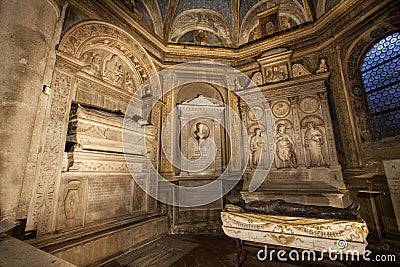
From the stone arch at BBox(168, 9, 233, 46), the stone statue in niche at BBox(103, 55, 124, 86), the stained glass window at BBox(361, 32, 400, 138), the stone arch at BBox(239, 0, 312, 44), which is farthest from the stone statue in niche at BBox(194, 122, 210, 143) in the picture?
the stained glass window at BBox(361, 32, 400, 138)

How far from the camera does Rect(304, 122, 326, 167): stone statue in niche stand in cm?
524

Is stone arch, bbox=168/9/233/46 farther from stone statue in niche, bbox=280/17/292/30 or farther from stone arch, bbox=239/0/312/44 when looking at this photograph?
stone statue in niche, bbox=280/17/292/30

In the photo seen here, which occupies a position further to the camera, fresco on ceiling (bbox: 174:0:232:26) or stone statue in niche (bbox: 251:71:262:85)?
fresco on ceiling (bbox: 174:0:232:26)

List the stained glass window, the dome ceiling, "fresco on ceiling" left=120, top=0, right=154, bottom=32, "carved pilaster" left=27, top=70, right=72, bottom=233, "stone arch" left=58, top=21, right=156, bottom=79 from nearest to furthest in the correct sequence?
"carved pilaster" left=27, top=70, right=72, bottom=233
"stone arch" left=58, top=21, right=156, bottom=79
the stained glass window
"fresco on ceiling" left=120, top=0, right=154, bottom=32
the dome ceiling

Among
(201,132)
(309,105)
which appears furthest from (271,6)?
(201,132)

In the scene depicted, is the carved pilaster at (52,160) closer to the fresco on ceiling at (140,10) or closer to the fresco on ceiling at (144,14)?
the fresco on ceiling at (140,10)

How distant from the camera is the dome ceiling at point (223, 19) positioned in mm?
6387

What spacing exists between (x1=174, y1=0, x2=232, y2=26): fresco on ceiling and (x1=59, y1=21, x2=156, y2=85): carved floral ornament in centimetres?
283

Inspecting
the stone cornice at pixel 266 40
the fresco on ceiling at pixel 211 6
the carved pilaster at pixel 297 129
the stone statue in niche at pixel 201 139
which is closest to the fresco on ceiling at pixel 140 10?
the stone cornice at pixel 266 40

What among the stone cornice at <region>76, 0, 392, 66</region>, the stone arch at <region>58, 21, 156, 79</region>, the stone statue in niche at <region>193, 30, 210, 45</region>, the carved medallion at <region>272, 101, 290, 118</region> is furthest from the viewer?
the stone statue in niche at <region>193, 30, 210, 45</region>

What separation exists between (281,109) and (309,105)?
0.79m

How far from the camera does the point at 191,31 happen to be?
287 inches

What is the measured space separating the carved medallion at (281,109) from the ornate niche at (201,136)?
5.63 ft

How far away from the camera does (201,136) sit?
6.16m
